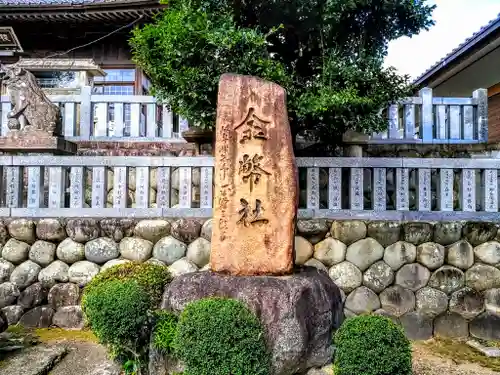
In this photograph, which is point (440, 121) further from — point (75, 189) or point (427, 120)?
point (75, 189)

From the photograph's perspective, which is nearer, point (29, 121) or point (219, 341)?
point (219, 341)

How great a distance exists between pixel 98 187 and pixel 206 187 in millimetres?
1576

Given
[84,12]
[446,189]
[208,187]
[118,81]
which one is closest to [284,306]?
[208,187]

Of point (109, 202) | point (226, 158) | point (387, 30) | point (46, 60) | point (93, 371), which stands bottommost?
point (93, 371)

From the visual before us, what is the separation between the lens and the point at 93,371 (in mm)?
4836

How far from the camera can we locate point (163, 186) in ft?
21.0

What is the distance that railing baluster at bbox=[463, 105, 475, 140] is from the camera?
7719 mm

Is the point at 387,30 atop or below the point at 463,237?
atop

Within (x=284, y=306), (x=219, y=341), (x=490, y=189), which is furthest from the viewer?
(x=490, y=189)

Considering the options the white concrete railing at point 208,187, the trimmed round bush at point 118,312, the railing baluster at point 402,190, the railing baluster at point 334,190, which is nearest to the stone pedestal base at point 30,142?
the white concrete railing at point 208,187

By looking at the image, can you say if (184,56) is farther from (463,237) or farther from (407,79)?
(463,237)

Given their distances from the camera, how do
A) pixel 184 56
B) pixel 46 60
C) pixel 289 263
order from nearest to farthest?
pixel 289 263 < pixel 184 56 < pixel 46 60

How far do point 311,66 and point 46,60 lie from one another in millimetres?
8726

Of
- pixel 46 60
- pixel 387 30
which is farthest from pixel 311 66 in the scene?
pixel 46 60
